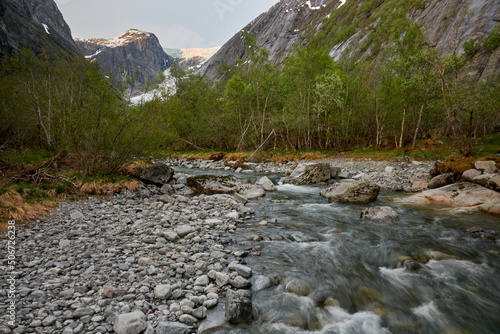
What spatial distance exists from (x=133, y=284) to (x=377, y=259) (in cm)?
612

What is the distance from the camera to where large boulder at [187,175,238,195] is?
1361 centimetres

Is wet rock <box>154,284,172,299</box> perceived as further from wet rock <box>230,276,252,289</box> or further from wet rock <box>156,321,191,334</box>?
wet rock <box>230,276,252,289</box>

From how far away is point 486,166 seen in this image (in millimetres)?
12406

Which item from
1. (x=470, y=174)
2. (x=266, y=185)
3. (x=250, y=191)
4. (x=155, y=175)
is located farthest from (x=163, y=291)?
(x=470, y=174)

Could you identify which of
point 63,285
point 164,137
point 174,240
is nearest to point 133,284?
point 63,285

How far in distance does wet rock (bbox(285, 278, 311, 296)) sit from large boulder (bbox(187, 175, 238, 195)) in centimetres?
897

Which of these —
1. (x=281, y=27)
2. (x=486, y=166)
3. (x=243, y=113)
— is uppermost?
(x=281, y=27)

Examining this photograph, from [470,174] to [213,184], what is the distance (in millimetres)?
14162

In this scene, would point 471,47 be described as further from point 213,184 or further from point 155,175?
point 155,175

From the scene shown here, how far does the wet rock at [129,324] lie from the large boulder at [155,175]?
35.8 feet

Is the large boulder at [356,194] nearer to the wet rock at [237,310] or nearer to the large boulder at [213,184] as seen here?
the large boulder at [213,184]

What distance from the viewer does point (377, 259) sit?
6336 millimetres

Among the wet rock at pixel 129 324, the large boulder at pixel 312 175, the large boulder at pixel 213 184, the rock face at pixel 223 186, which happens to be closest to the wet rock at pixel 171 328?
the wet rock at pixel 129 324

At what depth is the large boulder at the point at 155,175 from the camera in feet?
44.8
